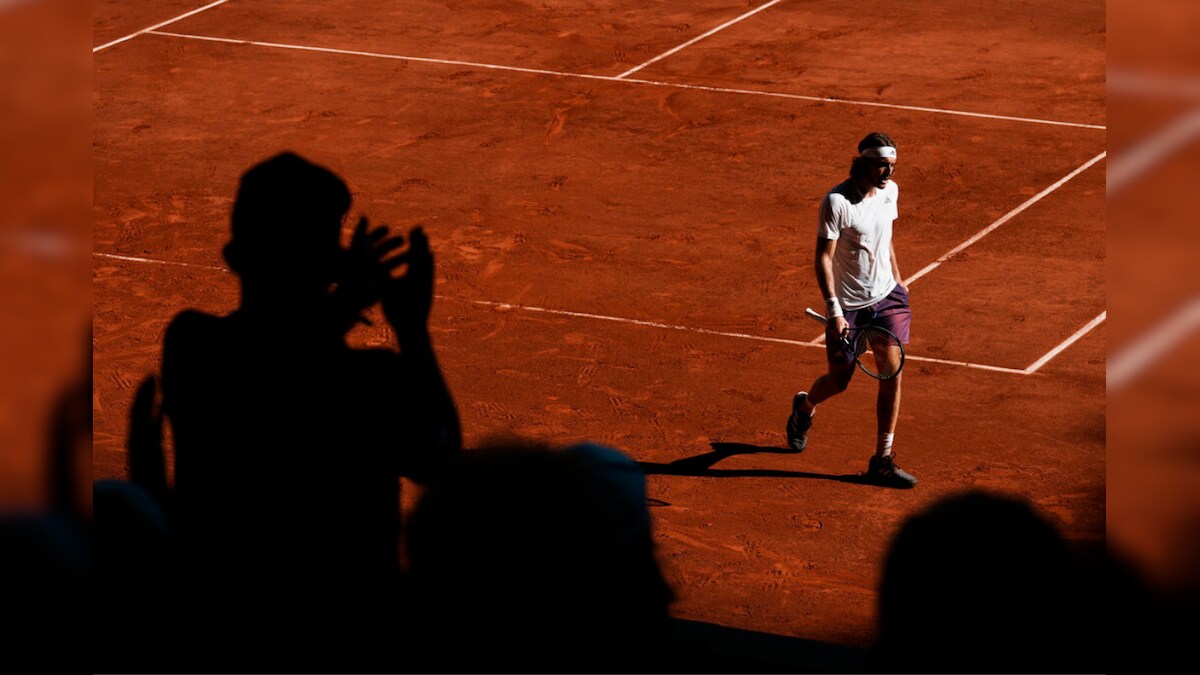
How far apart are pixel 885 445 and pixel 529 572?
242 inches

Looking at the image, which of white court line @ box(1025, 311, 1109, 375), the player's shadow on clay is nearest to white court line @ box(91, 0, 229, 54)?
the player's shadow on clay

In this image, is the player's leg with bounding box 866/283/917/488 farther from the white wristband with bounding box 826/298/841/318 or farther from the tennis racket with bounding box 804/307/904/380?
the white wristband with bounding box 826/298/841/318

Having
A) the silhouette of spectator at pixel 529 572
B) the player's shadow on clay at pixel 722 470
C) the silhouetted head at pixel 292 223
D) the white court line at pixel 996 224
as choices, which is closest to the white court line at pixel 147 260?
the silhouetted head at pixel 292 223

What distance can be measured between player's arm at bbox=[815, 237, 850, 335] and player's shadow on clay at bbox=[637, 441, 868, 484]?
928 millimetres

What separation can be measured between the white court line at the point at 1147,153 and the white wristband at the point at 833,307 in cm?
610

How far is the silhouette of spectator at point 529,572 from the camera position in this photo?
62.0 inches

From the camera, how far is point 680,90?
15.0 meters

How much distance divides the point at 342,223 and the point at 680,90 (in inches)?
170

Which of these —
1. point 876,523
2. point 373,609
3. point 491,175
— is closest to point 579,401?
point 876,523

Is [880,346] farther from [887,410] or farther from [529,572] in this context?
[529,572]

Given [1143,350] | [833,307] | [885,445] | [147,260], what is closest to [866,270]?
[833,307]

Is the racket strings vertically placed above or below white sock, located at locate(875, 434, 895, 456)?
above

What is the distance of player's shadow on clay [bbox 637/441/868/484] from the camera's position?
308 inches

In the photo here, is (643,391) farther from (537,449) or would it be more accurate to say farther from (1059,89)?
(1059,89)
